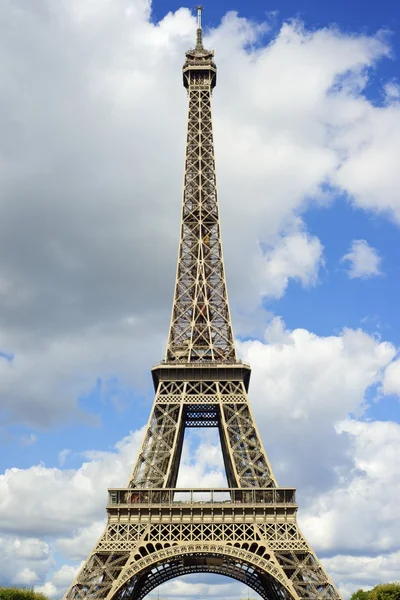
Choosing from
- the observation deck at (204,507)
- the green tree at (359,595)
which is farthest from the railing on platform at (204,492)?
the green tree at (359,595)

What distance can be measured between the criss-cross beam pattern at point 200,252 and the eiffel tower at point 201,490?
115mm

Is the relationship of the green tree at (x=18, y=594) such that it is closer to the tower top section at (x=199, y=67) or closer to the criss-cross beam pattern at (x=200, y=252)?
the criss-cross beam pattern at (x=200, y=252)

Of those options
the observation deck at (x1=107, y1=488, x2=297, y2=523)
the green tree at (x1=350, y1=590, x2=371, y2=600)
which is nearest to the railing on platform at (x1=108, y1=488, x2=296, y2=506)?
the observation deck at (x1=107, y1=488, x2=297, y2=523)

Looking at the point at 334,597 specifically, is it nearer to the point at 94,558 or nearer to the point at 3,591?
the point at 94,558

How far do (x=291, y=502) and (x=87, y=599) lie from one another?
16906mm

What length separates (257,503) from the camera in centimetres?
5700

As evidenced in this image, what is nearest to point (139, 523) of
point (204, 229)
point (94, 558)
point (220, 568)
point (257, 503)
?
point (94, 558)

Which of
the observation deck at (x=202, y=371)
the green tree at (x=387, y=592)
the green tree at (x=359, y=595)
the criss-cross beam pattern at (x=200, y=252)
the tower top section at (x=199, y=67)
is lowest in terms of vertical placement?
the green tree at (x=387, y=592)

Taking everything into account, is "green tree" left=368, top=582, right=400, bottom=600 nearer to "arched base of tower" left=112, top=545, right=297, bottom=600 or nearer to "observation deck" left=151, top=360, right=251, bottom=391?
"arched base of tower" left=112, top=545, right=297, bottom=600

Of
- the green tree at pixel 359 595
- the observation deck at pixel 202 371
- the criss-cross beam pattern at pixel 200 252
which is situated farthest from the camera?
the green tree at pixel 359 595

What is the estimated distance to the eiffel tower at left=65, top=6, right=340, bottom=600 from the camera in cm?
5459

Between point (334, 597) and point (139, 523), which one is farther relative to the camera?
point (139, 523)

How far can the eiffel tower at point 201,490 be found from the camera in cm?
5459

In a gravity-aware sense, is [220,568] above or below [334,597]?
above
